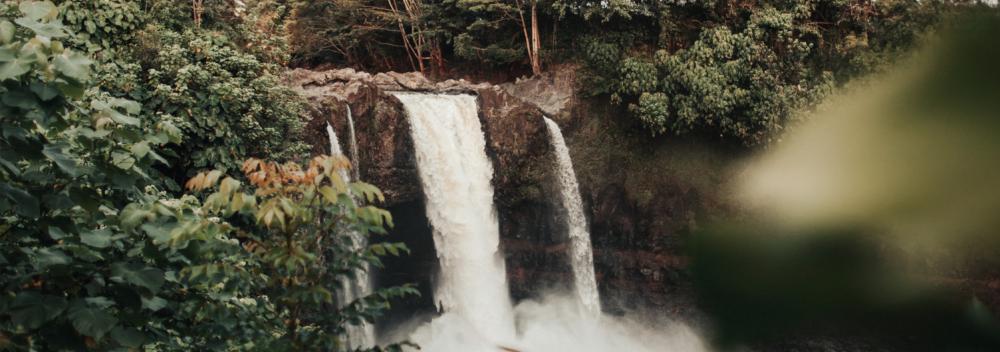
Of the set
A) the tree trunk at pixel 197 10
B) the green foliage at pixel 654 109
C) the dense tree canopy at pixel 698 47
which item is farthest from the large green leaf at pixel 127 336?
the green foliage at pixel 654 109

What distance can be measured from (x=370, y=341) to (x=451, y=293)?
150cm

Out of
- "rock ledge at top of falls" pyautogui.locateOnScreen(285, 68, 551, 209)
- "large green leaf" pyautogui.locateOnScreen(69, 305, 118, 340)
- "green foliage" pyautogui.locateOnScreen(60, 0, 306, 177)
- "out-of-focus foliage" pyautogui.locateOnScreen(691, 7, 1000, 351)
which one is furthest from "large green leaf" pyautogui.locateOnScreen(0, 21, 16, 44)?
"out-of-focus foliage" pyautogui.locateOnScreen(691, 7, 1000, 351)

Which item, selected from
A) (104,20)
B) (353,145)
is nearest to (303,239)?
(104,20)

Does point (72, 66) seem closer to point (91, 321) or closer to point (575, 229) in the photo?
point (91, 321)

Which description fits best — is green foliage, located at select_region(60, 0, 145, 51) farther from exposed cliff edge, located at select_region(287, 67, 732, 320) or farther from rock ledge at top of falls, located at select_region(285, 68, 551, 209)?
exposed cliff edge, located at select_region(287, 67, 732, 320)

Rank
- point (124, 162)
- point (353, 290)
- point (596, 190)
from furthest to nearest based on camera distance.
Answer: point (596, 190)
point (353, 290)
point (124, 162)

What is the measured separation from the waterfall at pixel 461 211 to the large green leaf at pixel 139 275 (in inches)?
334

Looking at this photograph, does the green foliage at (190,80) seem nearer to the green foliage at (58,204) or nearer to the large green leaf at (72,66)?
the green foliage at (58,204)

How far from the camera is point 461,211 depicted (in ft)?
36.7

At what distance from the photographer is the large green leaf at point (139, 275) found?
7.59 ft

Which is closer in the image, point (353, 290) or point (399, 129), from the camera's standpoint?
point (353, 290)

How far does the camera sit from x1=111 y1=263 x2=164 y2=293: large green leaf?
7.59ft

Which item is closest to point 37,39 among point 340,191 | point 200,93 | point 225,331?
point 340,191

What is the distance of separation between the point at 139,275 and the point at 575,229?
1044 centimetres
